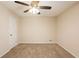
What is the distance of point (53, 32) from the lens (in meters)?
7.32

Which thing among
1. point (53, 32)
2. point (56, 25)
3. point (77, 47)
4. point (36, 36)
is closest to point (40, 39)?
point (36, 36)

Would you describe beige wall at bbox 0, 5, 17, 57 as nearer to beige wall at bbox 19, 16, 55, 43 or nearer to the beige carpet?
the beige carpet

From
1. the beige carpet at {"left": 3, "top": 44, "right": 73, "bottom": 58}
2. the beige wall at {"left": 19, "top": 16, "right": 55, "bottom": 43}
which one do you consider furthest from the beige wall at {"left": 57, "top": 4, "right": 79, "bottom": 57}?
the beige wall at {"left": 19, "top": 16, "right": 55, "bottom": 43}

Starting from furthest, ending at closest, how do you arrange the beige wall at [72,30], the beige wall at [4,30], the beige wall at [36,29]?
the beige wall at [36,29] → the beige wall at [4,30] → the beige wall at [72,30]

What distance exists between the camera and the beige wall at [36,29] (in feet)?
23.9

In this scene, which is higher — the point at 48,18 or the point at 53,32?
the point at 48,18

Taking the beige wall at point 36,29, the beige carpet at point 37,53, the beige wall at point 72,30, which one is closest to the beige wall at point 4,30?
the beige carpet at point 37,53

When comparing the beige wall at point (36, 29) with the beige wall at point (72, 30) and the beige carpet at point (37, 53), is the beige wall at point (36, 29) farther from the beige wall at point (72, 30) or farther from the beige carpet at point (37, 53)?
the beige wall at point (72, 30)

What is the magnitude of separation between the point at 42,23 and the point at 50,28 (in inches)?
28.2

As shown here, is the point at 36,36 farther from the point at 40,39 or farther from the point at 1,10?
the point at 1,10

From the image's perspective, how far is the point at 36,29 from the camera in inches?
288

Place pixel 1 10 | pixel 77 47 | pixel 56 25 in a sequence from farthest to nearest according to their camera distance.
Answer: pixel 56 25 < pixel 1 10 < pixel 77 47

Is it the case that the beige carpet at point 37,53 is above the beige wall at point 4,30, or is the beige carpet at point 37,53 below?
below

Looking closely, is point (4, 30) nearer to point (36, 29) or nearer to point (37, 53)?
point (37, 53)
